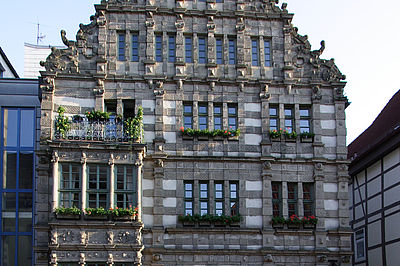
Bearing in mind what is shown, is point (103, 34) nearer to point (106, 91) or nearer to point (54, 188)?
point (106, 91)

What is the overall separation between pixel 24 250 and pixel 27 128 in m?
5.14

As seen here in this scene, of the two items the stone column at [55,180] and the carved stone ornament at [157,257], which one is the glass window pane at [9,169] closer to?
the stone column at [55,180]

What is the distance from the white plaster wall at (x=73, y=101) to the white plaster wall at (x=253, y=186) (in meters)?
6.77

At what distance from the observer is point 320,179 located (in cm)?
2620

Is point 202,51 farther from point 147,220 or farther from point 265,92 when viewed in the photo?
point 147,220

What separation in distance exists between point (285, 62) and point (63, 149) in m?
9.68

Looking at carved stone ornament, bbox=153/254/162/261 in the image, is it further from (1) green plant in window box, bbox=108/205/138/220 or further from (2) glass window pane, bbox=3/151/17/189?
(2) glass window pane, bbox=3/151/17/189

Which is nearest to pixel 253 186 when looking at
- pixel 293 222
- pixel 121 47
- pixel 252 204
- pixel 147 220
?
pixel 252 204

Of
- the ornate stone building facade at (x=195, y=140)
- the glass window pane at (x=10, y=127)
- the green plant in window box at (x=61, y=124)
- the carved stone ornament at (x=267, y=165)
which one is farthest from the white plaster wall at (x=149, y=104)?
the glass window pane at (x=10, y=127)

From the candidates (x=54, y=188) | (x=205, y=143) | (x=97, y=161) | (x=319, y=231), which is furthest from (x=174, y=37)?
(x=319, y=231)

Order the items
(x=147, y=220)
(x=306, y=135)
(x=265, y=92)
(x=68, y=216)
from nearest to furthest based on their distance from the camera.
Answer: (x=68, y=216) < (x=147, y=220) < (x=306, y=135) < (x=265, y=92)

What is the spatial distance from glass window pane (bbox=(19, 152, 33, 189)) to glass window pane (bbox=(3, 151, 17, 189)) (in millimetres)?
243

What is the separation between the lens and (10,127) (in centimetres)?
2844

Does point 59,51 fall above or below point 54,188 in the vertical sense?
above
